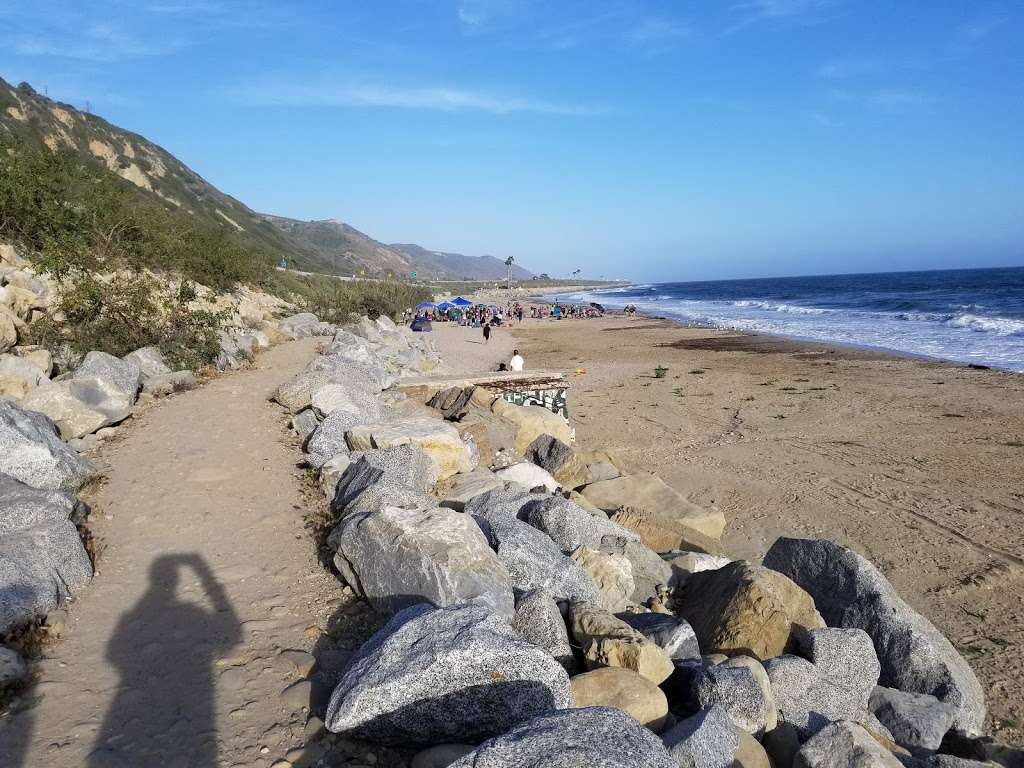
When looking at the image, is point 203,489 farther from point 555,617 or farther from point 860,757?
point 860,757

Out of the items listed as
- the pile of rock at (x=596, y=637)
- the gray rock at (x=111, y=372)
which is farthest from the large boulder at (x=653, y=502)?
the gray rock at (x=111, y=372)

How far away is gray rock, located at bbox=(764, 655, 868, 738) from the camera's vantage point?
4375mm

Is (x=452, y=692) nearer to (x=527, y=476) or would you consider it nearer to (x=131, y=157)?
(x=527, y=476)

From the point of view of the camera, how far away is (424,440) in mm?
7613

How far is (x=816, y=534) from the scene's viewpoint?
9.48 metres

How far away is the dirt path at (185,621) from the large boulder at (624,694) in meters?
1.54

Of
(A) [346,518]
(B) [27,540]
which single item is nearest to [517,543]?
(A) [346,518]

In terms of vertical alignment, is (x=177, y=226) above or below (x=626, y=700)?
above

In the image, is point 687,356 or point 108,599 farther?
point 687,356

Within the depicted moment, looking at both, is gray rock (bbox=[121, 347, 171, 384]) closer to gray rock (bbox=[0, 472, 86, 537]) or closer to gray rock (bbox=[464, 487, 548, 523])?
gray rock (bbox=[0, 472, 86, 537])

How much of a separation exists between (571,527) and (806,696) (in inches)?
98.8

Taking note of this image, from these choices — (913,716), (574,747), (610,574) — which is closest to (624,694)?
(574,747)

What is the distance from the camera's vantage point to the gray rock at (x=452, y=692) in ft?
10.4

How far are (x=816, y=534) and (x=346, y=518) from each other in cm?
711
